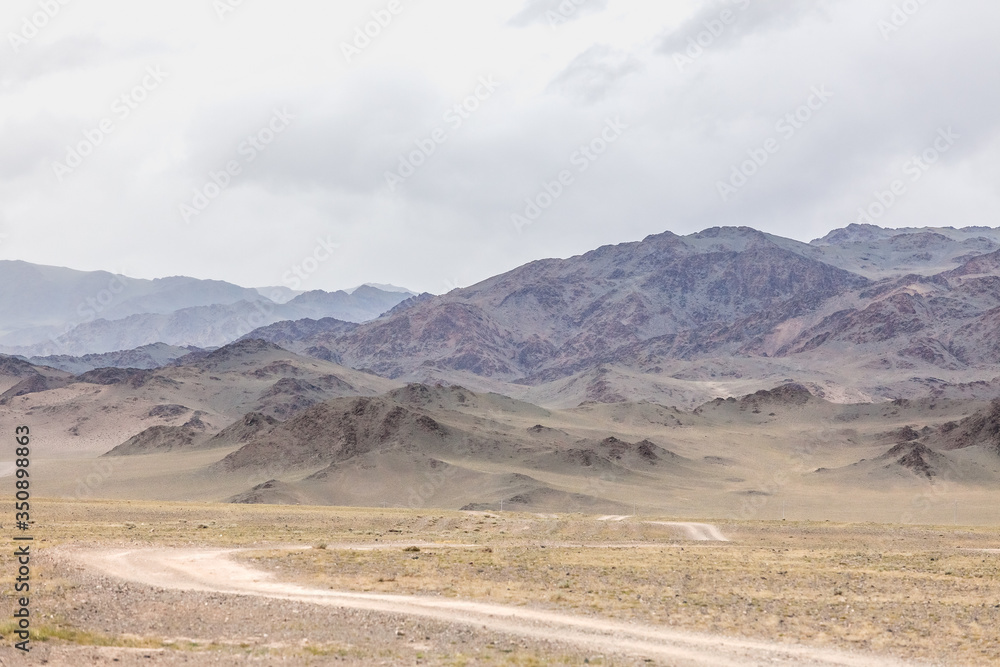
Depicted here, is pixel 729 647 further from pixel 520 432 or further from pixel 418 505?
pixel 520 432

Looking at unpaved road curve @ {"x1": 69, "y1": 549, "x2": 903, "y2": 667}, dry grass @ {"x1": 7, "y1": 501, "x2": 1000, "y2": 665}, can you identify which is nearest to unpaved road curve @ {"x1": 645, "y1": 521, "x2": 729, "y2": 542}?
dry grass @ {"x1": 7, "y1": 501, "x2": 1000, "y2": 665}

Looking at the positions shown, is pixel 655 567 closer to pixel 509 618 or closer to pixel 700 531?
pixel 509 618

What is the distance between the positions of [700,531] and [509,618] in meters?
42.1

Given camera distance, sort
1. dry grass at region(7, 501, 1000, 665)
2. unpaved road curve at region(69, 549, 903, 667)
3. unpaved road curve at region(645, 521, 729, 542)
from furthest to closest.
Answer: unpaved road curve at region(645, 521, 729, 542), dry grass at region(7, 501, 1000, 665), unpaved road curve at region(69, 549, 903, 667)

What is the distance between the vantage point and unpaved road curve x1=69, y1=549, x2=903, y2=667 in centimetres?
2680

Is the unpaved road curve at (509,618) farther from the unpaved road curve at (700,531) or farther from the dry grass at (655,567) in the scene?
→ the unpaved road curve at (700,531)

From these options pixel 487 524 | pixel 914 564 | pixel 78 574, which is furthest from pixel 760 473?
pixel 78 574

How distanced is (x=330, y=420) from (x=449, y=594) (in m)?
126

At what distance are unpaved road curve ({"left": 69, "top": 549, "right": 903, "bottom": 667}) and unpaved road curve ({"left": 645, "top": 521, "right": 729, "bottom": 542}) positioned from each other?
1303 inches

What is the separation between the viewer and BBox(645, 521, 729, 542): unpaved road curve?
6600 centimetres

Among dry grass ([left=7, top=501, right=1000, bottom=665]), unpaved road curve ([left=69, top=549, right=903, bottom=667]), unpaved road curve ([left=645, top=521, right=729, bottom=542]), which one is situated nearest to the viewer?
unpaved road curve ([left=69, top=549, right=903, bottom=667])

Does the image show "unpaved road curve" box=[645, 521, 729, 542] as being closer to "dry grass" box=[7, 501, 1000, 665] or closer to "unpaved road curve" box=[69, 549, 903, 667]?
"dry grass" box=[7, 501, 1000, 665]

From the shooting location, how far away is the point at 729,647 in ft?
90.8

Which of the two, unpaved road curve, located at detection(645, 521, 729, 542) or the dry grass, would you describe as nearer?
the dry grass
